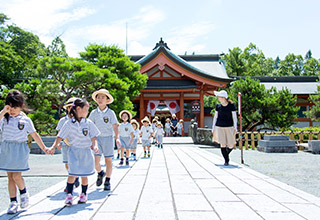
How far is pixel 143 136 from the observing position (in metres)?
9.27

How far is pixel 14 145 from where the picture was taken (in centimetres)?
348

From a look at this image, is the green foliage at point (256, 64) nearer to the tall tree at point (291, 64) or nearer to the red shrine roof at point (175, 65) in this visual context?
the tall tree at point (291, 64)

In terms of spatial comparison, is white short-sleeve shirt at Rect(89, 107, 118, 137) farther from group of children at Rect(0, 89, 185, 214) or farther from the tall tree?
the tall tree

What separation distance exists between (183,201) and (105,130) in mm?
1749

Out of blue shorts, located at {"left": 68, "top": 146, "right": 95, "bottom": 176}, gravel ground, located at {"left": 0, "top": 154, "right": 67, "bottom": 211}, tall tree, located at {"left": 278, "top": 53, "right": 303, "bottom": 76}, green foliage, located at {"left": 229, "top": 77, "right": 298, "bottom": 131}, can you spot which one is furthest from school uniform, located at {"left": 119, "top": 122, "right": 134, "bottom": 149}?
tall tree, located at {"left": 278, "top": 53, "right": 303, "bottom": 76}

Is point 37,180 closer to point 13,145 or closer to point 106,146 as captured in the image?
point 106,146

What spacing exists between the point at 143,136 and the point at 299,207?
6256 mm

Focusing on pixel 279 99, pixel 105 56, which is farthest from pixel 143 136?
pixel 279 99

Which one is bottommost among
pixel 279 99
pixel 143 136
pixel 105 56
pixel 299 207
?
pixel 299 207

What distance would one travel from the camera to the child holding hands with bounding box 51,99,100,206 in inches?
141

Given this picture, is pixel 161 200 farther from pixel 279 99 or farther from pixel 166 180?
pixel 279 99

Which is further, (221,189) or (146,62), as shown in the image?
(146,62)

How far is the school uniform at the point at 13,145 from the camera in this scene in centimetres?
341

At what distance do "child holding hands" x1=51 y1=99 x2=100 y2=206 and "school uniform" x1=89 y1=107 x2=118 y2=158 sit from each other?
30.1 inches
